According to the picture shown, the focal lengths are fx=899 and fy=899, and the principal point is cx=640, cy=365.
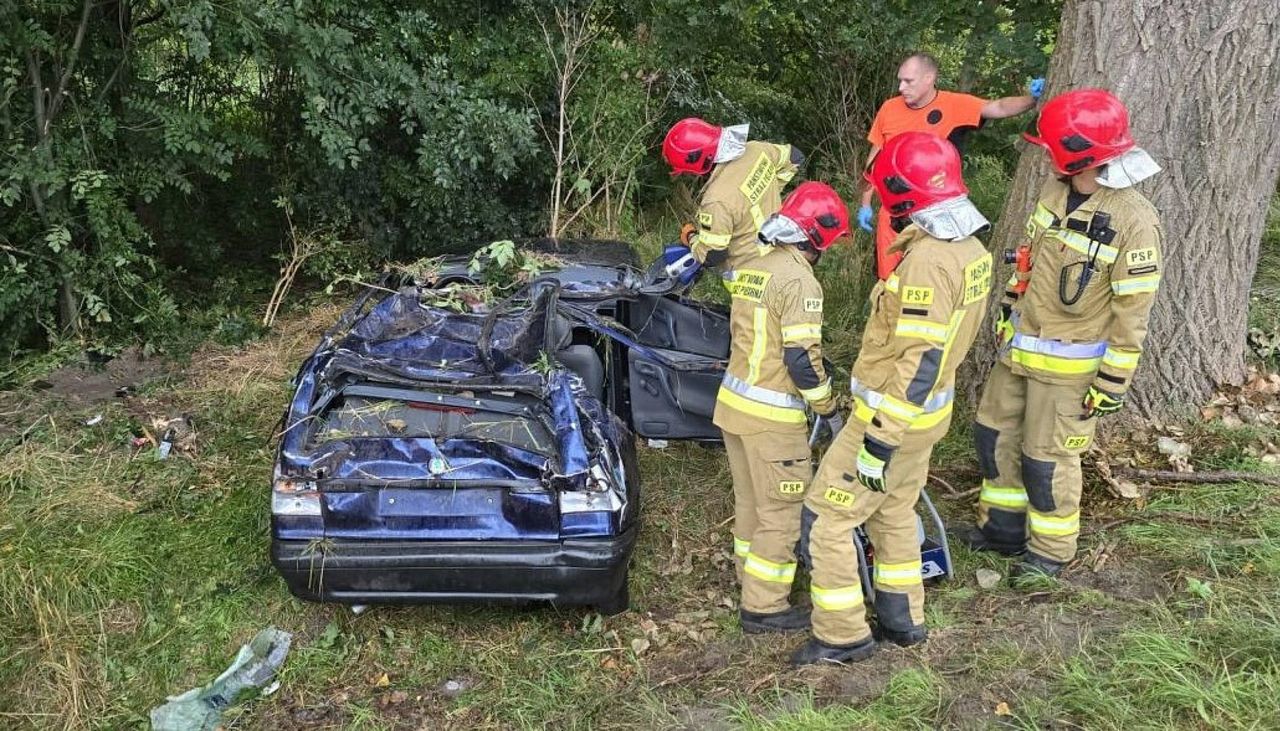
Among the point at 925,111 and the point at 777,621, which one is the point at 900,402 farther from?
the point at 925,111

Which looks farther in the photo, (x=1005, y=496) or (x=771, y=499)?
(x=1005, y=496)

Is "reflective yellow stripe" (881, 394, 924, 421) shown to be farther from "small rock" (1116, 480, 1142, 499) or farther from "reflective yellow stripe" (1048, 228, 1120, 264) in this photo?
"small rock" (1116, 480, 1142, 499)

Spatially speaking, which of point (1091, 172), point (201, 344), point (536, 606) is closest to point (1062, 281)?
point (1091, 172)

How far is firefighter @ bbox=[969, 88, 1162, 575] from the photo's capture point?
338 centimetres

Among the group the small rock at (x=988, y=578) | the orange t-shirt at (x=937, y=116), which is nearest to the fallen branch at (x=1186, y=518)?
the small rock at (x=988, y=578)

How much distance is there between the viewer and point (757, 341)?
345 centimetres

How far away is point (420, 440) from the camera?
3.53 metres

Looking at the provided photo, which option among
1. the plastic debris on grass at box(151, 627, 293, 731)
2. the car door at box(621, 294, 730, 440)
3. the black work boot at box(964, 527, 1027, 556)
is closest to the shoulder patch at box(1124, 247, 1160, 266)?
the black work boot at box(964, 527, 1027, 556)

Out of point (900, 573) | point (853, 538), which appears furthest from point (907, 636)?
point (853, 538)

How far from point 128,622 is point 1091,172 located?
4.44m

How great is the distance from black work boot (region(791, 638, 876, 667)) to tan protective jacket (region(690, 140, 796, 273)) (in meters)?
1.97

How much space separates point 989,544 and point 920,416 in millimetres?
1294

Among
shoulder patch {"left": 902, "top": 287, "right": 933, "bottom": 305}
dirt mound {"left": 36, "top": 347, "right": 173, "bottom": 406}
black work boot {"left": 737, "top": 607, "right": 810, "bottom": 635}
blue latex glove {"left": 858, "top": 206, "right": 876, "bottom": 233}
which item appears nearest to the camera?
shoulder patch {"left": 902, "top": 287, "right": 933, "bottom": 305}

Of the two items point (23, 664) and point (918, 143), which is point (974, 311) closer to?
point (918, 143)
